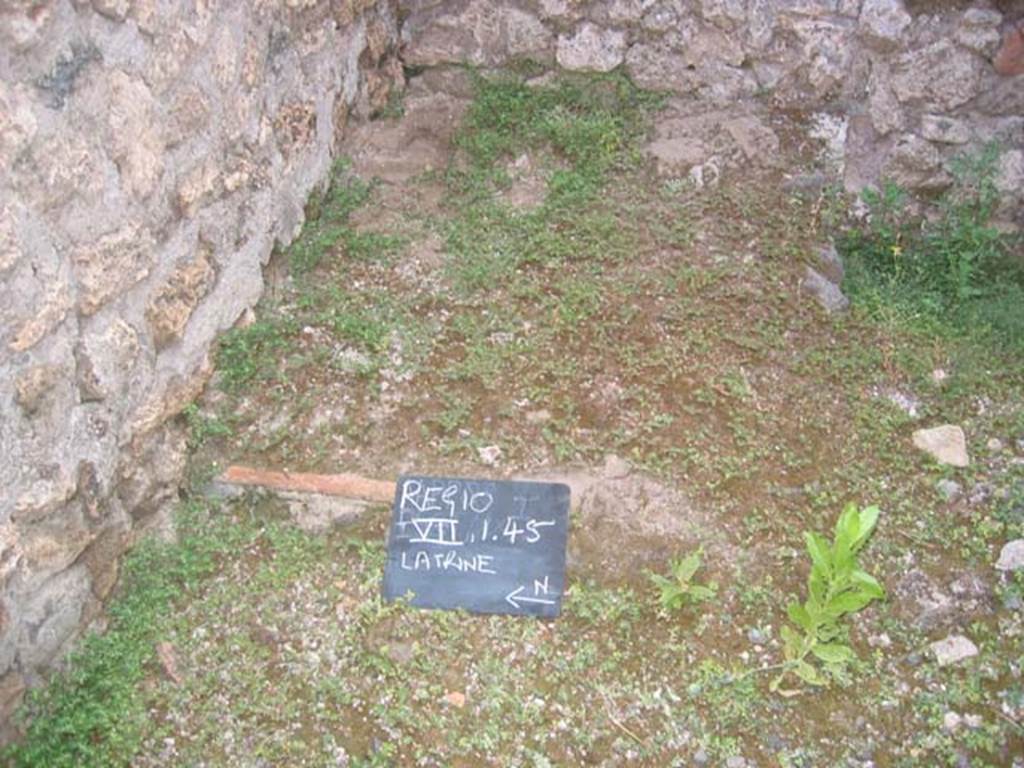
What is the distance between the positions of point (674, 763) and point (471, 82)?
238cm

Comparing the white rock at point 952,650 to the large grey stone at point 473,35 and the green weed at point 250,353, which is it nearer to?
the green weed at point 250,353

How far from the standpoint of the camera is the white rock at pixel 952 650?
242 cm

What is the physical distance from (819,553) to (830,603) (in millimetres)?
110

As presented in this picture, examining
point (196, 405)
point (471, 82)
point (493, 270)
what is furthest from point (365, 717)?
point (471, 82)

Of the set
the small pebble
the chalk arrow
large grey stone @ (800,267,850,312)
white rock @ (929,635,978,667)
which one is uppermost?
large grey stone @ (800,267,850,312)

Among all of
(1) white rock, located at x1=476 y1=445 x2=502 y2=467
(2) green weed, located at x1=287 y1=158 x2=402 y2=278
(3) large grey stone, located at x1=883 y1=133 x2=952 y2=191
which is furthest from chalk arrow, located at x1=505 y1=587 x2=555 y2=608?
(3) large grey stone, located at x1=883 y1=133 x2=952 y2=191

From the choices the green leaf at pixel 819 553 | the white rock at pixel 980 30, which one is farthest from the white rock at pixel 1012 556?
the white rock at pixel 980 30

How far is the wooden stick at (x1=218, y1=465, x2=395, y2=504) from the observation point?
272 centimetres

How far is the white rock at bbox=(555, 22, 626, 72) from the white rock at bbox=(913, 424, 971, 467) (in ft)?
5.31

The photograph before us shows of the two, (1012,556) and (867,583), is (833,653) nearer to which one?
(867,583)

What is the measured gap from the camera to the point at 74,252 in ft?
7.50

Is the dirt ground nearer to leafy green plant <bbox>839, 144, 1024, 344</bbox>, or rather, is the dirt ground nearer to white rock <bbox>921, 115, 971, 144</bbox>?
leafy green plant <bbox>839, 144, 1024, 344</bbox>

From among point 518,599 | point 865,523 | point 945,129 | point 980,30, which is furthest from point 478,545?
point 980,30

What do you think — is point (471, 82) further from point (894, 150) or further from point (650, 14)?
point (894, 150)
